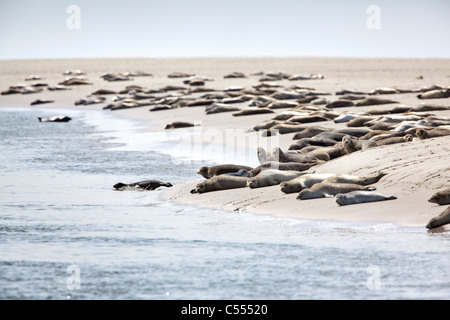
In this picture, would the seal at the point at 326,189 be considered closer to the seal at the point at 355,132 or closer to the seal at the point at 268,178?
the seal at the point at 268,178

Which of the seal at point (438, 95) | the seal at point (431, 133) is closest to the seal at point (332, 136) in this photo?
the seal at point (431, 133)

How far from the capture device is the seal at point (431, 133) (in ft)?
39.0

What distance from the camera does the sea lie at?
18.9ft

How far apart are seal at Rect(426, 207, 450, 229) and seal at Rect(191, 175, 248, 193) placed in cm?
310

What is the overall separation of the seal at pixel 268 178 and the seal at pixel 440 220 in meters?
2.74

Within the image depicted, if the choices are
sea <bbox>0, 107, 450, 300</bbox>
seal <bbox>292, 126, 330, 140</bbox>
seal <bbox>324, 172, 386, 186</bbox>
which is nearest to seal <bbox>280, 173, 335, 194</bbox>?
seal <bbox>324, 172, 386, 186</bbox>

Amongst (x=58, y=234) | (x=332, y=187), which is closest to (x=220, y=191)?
(x=332, y=187)

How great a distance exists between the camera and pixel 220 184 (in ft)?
32.8

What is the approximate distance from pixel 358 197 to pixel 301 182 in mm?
924

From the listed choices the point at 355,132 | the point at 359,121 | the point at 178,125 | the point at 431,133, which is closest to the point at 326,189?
the point at 431,133

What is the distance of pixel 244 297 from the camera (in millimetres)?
5566

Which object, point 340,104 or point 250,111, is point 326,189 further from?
point 340,104

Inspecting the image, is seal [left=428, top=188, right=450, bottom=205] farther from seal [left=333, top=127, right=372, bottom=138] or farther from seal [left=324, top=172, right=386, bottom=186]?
seal [left=333, top=127, right=372, bottom=138]
